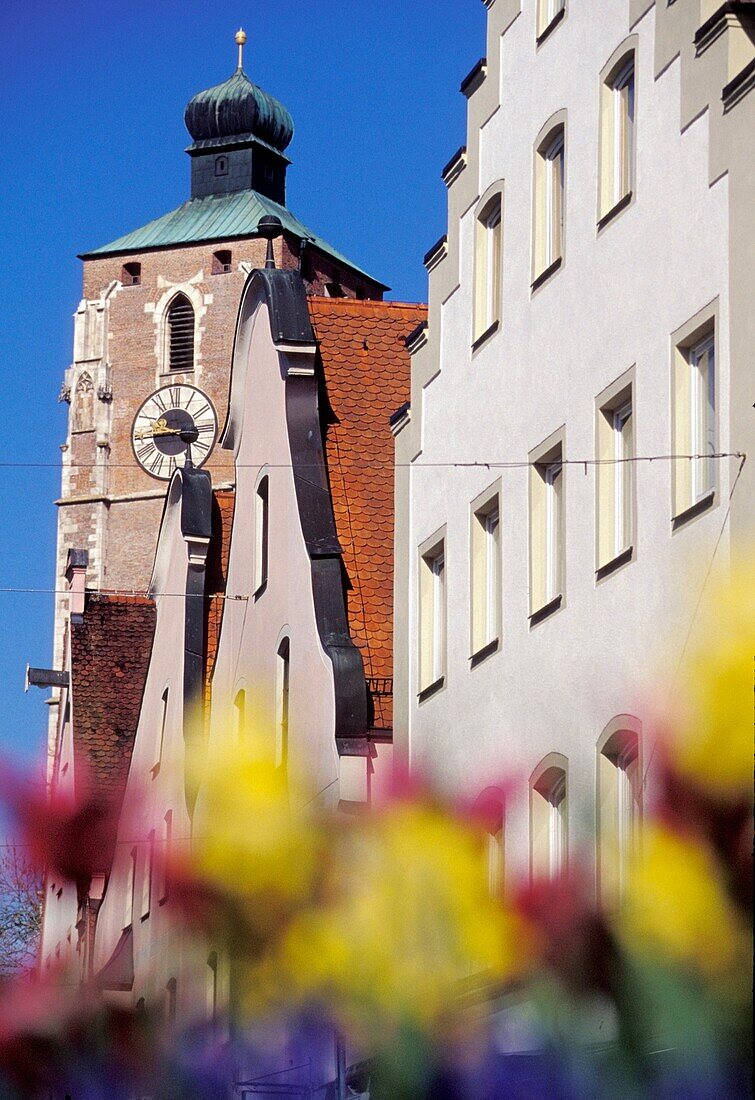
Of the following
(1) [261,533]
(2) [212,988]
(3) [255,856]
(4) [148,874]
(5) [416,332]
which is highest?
(5) [416,332]

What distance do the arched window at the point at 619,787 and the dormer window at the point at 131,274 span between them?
87546 mm

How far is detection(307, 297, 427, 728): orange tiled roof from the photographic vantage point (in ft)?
72.3

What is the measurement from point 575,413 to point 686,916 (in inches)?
275

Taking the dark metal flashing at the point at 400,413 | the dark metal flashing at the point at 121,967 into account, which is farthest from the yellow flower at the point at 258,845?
the dark metal flashing at the point at 121,967

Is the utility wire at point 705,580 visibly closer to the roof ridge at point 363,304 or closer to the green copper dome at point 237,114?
the roof ridge at point 363,304

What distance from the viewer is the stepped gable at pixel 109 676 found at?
3469 centimetres

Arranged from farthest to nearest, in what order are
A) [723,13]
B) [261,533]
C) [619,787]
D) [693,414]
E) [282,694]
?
[261,533] < [282,694] < [619,787] < [693,414] < [723,13]

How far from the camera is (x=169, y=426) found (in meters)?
96.1

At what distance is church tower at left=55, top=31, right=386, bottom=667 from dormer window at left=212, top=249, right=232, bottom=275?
4cm

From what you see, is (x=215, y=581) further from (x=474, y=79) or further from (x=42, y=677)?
(x=42, y=677)

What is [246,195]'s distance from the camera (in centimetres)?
10475

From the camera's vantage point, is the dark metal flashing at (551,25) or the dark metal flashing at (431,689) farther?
the dark metal flashing at (431,689)

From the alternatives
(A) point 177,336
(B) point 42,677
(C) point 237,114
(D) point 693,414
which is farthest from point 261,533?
(C) point 237,114

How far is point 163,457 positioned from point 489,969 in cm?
8312
